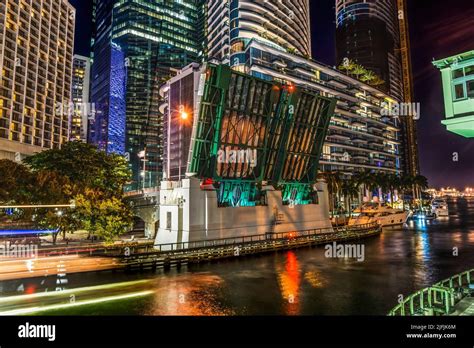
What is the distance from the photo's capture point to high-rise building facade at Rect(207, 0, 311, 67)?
77375 millimetres

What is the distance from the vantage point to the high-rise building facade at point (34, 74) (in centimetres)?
6962

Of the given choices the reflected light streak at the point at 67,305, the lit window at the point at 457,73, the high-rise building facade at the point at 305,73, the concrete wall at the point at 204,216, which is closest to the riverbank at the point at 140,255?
the concrete wall at the point at 204,216

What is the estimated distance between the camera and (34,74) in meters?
78.6

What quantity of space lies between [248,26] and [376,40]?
4281 inches

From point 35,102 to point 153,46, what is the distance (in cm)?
7037

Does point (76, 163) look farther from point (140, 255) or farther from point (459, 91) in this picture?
point (459, 91)

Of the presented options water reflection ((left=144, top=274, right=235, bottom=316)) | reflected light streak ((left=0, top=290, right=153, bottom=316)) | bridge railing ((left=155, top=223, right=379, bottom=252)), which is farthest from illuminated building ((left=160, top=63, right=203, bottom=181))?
reflected light streak ((left=0, top=290, right=153, bottom=316))

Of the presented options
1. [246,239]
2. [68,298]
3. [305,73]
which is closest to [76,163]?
[246,239]

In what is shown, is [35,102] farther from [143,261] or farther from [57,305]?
[57,305]

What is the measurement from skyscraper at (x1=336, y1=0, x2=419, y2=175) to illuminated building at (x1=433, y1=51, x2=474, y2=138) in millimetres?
148109

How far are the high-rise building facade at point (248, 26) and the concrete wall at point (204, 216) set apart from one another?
46.5 metres

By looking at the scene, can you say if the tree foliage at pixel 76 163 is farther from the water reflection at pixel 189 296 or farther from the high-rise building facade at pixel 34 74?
the high-rise building facade at pixel 34 74

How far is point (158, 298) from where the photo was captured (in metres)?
18.1

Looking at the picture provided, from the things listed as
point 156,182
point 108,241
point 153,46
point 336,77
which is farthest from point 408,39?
point 108,241
